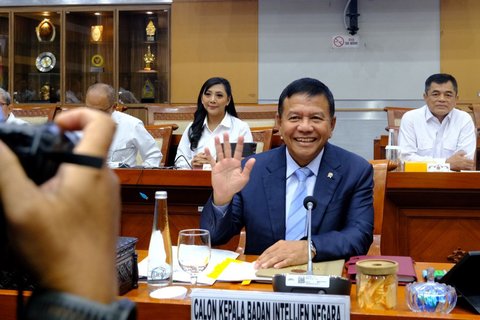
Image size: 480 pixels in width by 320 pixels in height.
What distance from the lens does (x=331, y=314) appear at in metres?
1.24

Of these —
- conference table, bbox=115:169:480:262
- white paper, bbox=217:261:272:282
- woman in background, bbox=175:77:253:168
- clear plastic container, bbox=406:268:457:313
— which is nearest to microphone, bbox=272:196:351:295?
clear plastic container, bbox=406:268:457:313

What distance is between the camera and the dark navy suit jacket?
2.11 metres

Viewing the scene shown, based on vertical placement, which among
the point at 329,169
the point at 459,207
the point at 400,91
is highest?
the point at 400,91

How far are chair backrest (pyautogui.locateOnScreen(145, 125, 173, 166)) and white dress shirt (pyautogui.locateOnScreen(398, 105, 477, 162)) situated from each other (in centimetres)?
175

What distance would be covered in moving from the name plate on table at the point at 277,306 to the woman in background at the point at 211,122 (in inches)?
126

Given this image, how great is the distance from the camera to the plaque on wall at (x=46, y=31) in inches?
305

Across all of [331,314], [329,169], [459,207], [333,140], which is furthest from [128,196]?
[333,140]

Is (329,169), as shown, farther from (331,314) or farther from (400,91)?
(400,91)

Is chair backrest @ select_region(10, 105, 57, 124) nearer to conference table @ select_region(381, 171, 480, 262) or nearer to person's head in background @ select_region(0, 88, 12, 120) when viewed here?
person's head in background @ select_region(0, 88, 12, 120)

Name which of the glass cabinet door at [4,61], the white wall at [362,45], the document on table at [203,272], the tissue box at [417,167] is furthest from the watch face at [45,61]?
the document on table at [203,272]

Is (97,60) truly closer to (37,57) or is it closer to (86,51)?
(86,51)

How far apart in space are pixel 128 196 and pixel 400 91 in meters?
4.55

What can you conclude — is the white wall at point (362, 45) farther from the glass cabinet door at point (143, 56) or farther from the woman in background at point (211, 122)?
the woman in background at point (211, 122)

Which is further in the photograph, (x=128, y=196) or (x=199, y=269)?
(x=128, y=196)
